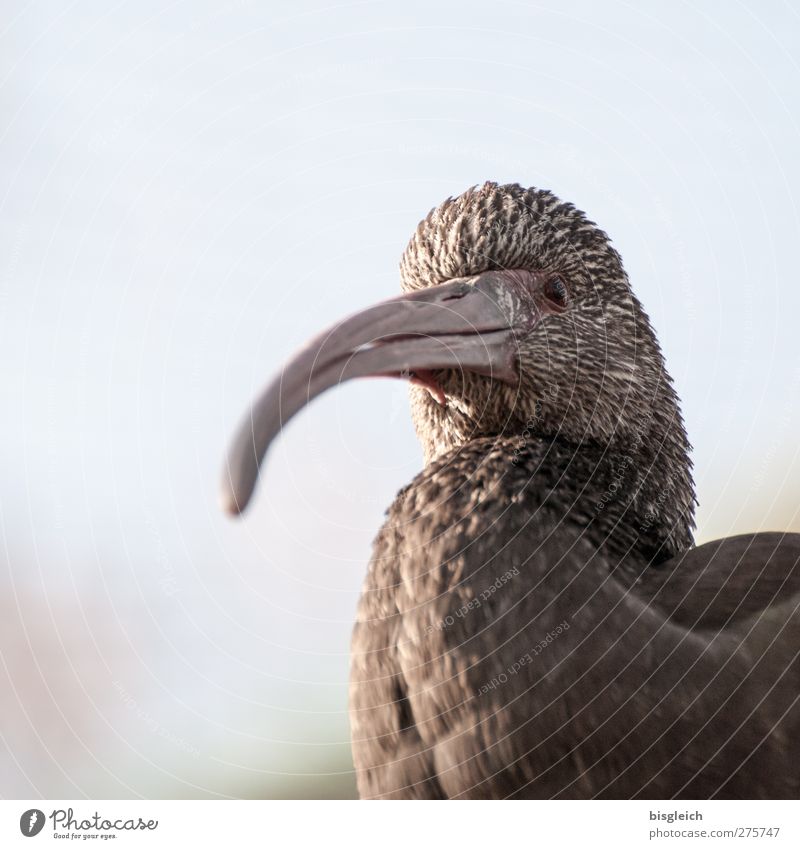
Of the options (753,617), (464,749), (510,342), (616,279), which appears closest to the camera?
(464,749)

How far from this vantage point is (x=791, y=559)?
2889mm

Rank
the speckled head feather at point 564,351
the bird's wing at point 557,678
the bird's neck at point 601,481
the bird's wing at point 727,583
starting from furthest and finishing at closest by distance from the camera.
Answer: the speckled head feather at point 564,351
the bird's neck at point 601,481
the bird's wing at point 727,583
the bird's wing at point 557,678

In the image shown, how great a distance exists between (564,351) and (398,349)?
1.84ft

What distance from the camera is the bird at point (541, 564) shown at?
8.29 ft

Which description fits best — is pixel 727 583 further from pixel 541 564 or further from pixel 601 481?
pixel 541 564

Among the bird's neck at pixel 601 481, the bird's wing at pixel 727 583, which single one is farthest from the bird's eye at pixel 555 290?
the bird's wing at pixel 727 583

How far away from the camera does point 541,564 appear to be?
2.64 m

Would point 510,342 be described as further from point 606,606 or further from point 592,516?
point 606,606

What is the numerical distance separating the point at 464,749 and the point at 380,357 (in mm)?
1015

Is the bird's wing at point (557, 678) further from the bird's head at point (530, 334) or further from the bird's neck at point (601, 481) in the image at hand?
the bird's head at point (530, 334)

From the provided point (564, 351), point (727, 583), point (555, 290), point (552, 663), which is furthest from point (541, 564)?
point (555, 290)

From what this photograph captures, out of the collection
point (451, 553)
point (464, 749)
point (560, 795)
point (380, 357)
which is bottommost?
point (560, 795)

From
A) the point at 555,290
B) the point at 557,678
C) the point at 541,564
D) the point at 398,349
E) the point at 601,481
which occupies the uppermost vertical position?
the point at 555,290

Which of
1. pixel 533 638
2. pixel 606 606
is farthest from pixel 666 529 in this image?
pixel 533 638
